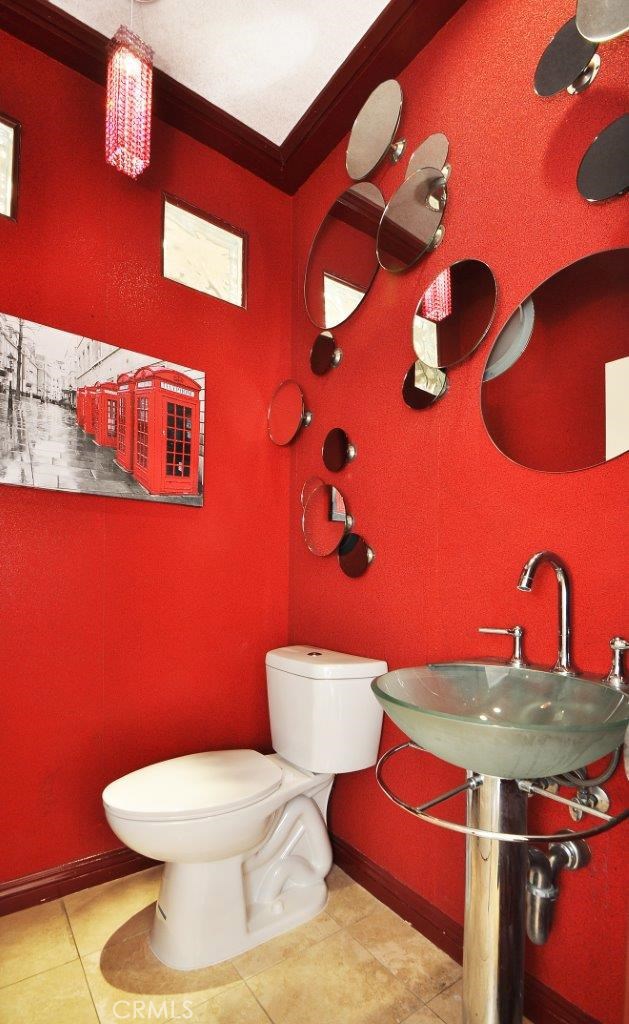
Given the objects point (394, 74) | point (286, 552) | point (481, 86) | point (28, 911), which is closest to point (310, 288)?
point (394, 74)

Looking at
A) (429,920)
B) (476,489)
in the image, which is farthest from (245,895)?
(476,489)

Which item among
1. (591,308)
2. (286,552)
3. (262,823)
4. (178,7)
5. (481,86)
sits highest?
(178,7)

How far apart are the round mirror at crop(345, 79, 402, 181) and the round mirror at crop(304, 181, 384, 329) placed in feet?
0.21

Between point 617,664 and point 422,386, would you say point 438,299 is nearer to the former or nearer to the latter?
point 422,386

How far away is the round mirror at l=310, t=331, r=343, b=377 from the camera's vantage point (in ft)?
6.48

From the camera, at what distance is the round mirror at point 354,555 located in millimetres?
1774

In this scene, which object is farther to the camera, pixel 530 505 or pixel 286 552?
pixel 286 552

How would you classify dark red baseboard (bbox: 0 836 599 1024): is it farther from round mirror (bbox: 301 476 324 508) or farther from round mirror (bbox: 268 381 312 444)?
round mirror (bbox: 268 381 312 444)

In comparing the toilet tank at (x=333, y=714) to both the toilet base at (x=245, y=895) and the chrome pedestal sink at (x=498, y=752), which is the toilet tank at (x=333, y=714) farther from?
the chrome pedestal sink at (x=498, y=752)

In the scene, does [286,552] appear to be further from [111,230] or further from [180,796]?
[111,230]

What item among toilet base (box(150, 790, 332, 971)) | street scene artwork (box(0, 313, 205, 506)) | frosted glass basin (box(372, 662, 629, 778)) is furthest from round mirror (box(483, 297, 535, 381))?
toilet base (box(150, 790, 332, 971))

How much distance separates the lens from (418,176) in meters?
1.62

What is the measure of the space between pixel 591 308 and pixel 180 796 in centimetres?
153

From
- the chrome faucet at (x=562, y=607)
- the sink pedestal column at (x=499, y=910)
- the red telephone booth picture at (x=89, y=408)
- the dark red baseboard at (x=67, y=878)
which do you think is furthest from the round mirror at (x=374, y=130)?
the dark red baseboard at (x=67, y=878)
